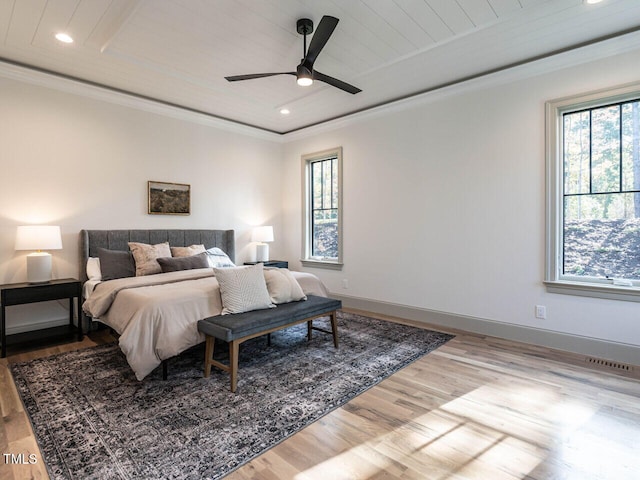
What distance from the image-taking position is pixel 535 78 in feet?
11.6

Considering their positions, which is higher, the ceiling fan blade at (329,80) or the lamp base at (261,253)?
the ceiling fan blade at (329,80)

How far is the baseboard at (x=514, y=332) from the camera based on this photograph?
313 centimetres

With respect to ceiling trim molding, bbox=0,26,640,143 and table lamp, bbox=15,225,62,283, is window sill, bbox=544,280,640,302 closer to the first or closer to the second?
ceiling trim molding, bbox=0,26,640,143

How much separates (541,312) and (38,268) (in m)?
5.12

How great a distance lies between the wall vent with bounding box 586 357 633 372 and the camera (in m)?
2.98

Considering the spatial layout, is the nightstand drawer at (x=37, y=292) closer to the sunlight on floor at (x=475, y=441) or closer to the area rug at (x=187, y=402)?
the area rug at (x=187, y=402)

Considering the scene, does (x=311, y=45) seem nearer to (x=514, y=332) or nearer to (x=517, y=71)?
(x=517, y=71)

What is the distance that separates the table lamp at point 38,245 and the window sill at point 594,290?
16.4ft

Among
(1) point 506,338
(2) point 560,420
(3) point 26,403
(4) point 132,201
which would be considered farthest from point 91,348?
(1) point 506,338

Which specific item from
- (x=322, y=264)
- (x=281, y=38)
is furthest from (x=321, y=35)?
(x=322, y=264)

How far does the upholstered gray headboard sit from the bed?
11 mm

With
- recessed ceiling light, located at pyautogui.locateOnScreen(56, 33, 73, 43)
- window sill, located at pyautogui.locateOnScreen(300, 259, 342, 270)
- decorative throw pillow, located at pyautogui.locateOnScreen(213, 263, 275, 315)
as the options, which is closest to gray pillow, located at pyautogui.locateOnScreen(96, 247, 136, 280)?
decorative throw pillow, located at pyautogui.locateOnScreen(213, 263, 275, 315)

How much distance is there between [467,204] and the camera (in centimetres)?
404

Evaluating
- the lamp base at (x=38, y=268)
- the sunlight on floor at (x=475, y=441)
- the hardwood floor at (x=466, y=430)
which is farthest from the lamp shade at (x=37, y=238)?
the sunlight on floor at (x=475, y=441)
